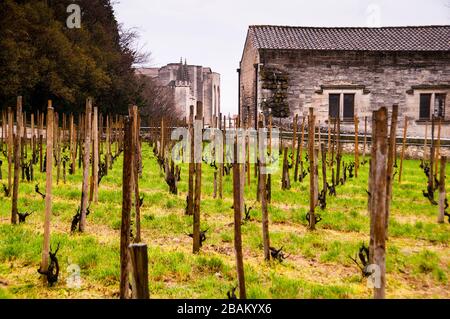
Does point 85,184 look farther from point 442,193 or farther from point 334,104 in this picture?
point 334,104

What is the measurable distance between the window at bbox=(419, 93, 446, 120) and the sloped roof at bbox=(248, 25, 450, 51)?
2620 millimetres

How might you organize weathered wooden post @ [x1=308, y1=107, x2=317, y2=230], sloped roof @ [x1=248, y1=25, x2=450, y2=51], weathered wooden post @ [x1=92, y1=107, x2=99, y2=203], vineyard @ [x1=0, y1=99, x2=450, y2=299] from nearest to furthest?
vineyard @ [x1=0, y1=99, x2=450, y2=299] < weathered wooden post @ [x1=308, y1=107, x2=317, y2=230] < weathered wooden post @ [x1=92, y1=107, x2=99, y2=203] < sloped roof @ [x1=248, y1=25, x2=450, y2=51]

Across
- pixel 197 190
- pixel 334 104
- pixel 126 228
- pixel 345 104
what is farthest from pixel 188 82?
pixel 126 228

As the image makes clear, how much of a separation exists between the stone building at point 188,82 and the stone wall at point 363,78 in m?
30.6

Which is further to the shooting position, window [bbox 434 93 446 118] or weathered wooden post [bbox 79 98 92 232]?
window [bbox 434 93 446 118]

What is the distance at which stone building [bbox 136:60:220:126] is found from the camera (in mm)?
60281

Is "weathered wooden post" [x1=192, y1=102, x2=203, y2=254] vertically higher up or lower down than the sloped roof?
lower down

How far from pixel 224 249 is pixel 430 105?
21.2 m

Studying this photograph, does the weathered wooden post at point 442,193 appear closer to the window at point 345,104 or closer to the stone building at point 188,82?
the window at point 345,104

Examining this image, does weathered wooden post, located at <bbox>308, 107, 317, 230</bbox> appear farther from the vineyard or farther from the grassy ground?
the grassy ground

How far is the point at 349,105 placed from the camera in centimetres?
2342

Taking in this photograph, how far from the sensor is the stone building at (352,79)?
22.6 metres
